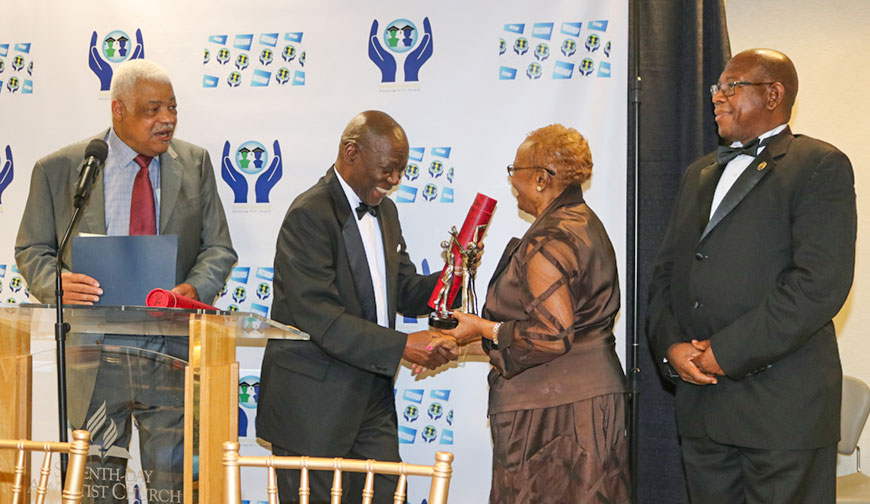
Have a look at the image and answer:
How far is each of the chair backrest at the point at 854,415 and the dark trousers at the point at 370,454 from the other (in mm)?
2087

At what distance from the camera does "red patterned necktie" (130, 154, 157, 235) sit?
3.90m

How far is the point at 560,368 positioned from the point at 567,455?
33 cm

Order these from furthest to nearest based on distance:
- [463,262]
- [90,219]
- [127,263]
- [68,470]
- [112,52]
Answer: [112,52], [90,219], [463,262], [127,263], [68,470]

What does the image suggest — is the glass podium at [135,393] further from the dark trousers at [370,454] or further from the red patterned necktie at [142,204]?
the red patterned necktie at [142,204]

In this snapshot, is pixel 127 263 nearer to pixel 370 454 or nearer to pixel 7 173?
pixel 370 454

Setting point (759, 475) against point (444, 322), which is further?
point (444, 322)

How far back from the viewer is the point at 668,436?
168 inches

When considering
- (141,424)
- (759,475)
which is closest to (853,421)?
(759,475)

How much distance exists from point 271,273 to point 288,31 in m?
1.33

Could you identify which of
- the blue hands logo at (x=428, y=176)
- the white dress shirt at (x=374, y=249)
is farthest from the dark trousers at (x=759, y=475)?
the blue hands logo at (x=428, y=176)

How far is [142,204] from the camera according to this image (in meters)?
3.91

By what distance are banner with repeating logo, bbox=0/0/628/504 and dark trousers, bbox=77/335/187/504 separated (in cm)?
199

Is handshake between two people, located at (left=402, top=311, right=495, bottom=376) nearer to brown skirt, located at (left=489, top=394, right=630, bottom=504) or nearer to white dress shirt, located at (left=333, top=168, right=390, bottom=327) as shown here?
white dress shirt, located at (left=333, top=168, right=390, bottom=327)

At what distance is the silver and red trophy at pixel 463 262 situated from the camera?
3.64 m
